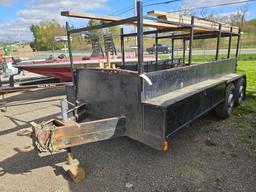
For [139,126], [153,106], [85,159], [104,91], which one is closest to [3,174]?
[85,159]

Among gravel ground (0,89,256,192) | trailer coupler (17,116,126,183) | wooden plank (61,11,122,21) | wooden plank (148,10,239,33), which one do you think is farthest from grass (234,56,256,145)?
wooden plank (61,11,122,21)

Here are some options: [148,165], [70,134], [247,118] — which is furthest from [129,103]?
[247,118]

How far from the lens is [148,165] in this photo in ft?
9.67

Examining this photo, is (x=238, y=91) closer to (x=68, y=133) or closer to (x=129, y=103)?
(x=129, y=103)

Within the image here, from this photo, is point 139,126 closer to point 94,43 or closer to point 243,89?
point 243,89

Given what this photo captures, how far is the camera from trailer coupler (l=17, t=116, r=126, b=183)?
2.24m

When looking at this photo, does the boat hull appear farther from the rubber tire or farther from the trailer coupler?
the rubber tire

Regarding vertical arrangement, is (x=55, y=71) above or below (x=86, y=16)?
below

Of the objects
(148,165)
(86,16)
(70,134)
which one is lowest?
(148,165)

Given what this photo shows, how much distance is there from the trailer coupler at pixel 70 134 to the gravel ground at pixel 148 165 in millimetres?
353

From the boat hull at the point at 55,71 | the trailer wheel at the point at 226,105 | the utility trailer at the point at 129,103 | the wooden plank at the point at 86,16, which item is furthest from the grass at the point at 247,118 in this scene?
the boat hull at the point at 55,71

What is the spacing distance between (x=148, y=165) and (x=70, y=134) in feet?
3.99

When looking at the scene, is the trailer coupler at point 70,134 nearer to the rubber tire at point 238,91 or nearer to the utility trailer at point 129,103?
the utility trailer at point 129,103

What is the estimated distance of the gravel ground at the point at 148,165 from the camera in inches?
100
